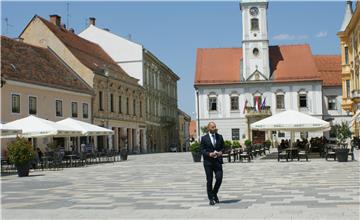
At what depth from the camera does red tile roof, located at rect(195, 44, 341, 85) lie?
63312mm

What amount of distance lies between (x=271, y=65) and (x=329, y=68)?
8.66 metres

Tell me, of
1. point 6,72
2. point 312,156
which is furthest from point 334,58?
point 6,72

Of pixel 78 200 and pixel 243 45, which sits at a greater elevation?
pixel 243 45

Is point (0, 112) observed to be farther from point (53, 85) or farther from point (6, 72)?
point (53, 85)

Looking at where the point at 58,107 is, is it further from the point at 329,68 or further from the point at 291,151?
the point at 329,68

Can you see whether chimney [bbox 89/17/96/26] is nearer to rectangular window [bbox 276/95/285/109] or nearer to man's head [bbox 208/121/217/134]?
rectangular window [bbox 276/95/285/109]

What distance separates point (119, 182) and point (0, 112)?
16880 millimetres

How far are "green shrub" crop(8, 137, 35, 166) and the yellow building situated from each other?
28.3 m

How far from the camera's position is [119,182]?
1705 centimetres

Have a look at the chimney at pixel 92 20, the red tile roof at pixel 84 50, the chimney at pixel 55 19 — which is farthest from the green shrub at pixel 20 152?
the chimney at pixel 92 20

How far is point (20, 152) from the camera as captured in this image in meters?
21.0

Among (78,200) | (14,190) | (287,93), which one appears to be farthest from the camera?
(287,93)

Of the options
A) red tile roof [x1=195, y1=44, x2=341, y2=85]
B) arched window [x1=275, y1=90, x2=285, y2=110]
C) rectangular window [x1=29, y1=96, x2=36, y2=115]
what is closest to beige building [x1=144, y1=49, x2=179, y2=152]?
red tile roof [x1=195, y1=44, x2=341, y2=85]

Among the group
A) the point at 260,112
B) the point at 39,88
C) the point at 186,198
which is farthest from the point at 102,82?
the point at 186,198
